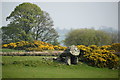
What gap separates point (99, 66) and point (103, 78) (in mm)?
1399

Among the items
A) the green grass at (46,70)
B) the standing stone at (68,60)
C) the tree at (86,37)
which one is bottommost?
the green grass at (46,70)

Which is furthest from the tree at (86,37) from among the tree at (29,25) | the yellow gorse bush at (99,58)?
the yellow gorse bush at (99,58)

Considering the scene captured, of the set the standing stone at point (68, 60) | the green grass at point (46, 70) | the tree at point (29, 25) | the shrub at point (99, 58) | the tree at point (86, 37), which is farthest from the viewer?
the tree at point (86, 37)

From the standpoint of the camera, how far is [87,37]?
46.9 ft

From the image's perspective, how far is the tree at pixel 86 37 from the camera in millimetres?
14273

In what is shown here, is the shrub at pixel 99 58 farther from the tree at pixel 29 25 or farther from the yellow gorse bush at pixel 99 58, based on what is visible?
the tree at pixel 29 25

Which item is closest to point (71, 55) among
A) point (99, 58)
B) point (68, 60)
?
point (68, 60)

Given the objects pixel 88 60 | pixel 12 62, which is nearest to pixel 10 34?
pixel 12 62

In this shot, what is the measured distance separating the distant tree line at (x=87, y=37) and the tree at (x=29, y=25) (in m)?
1.51

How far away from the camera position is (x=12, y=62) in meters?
7.04

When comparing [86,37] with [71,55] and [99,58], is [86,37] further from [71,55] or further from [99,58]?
[71,55]

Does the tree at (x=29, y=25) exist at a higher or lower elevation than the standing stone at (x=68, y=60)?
higher

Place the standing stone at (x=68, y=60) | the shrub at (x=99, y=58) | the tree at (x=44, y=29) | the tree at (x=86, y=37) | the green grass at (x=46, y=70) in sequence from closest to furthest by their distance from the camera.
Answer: the green grass at (x=46, y=70)
the standing stone at (x=68, y=60)
the shrub at (x=99, y=58)
the tree at (x=44, y=29)
the tree at (x=86, y=37)

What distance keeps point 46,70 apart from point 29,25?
639 cm
